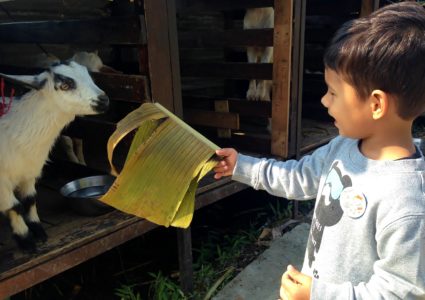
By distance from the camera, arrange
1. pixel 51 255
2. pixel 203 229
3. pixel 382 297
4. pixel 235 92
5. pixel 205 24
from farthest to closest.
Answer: pixel 205 24 → pixel 235 92 → pixel 203 229 → pixel 51 255 → pixel 382 297

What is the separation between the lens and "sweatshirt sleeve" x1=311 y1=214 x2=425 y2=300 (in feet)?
3.73

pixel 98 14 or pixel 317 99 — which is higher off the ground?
pixel 98 14

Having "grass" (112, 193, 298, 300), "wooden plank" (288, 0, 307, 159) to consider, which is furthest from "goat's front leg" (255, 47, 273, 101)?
"grass" (112, 193, 298, 300)

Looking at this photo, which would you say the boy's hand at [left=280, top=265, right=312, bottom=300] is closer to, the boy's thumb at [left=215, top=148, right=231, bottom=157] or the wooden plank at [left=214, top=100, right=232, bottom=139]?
the boy's thumb at [left=215, top=148, right=231, bottom=157]

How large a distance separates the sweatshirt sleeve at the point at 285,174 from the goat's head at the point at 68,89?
1073 millimetres

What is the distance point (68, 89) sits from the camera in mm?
2357

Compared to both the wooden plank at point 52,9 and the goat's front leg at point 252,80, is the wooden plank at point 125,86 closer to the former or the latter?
the wooden plank at point 52,9

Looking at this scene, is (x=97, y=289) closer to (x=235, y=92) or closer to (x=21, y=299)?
(x=21, y=299)

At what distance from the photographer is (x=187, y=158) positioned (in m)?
1.65

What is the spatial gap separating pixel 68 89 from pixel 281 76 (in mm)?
1829

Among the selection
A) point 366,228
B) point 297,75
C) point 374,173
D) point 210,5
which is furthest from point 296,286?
point 210,5

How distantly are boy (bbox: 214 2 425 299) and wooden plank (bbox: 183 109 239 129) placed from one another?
2705 mm

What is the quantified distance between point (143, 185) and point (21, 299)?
7.45 ft

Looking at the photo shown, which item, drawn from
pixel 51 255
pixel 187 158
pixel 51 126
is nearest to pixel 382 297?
pixel 187 158
